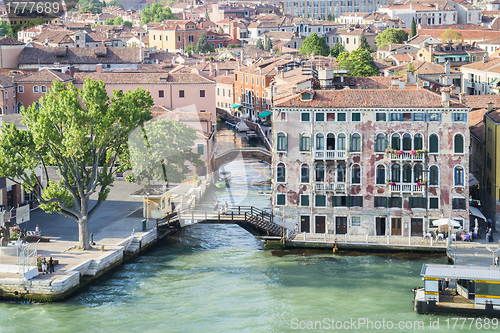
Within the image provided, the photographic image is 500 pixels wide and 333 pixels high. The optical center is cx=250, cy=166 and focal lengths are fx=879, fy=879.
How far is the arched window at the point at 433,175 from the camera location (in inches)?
1499

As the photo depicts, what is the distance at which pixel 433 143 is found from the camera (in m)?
38.0

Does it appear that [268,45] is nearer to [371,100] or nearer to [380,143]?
[371,100]

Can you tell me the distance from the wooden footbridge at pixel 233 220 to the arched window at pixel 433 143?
23.8 ft

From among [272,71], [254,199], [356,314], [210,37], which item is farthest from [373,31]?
[356,314]

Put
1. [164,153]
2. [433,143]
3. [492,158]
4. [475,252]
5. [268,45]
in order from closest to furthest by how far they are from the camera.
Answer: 1. [475,252]
2. [433,143]
3. [492,158]
4. [164,153]
5. [268,45]

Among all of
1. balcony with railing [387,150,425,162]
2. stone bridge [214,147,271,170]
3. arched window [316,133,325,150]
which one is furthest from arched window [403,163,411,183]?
stone bridge [214,147,271,170]

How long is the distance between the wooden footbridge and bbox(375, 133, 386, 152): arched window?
5415 mm

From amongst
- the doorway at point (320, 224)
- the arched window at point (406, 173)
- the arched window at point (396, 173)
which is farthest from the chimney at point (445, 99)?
the doorway at point (320, 224)

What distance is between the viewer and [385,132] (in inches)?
1508

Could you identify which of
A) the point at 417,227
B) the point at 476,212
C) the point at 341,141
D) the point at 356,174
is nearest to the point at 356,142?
the point at 341,141

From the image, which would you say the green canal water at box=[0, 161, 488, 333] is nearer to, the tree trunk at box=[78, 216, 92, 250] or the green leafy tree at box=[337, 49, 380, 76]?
the tree trunk at box=[78, 216, 92, 250]

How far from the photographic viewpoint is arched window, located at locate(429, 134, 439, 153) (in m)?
38.0

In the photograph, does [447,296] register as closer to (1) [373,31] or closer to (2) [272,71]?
(2) [272,71]

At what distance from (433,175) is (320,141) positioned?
5.12m
